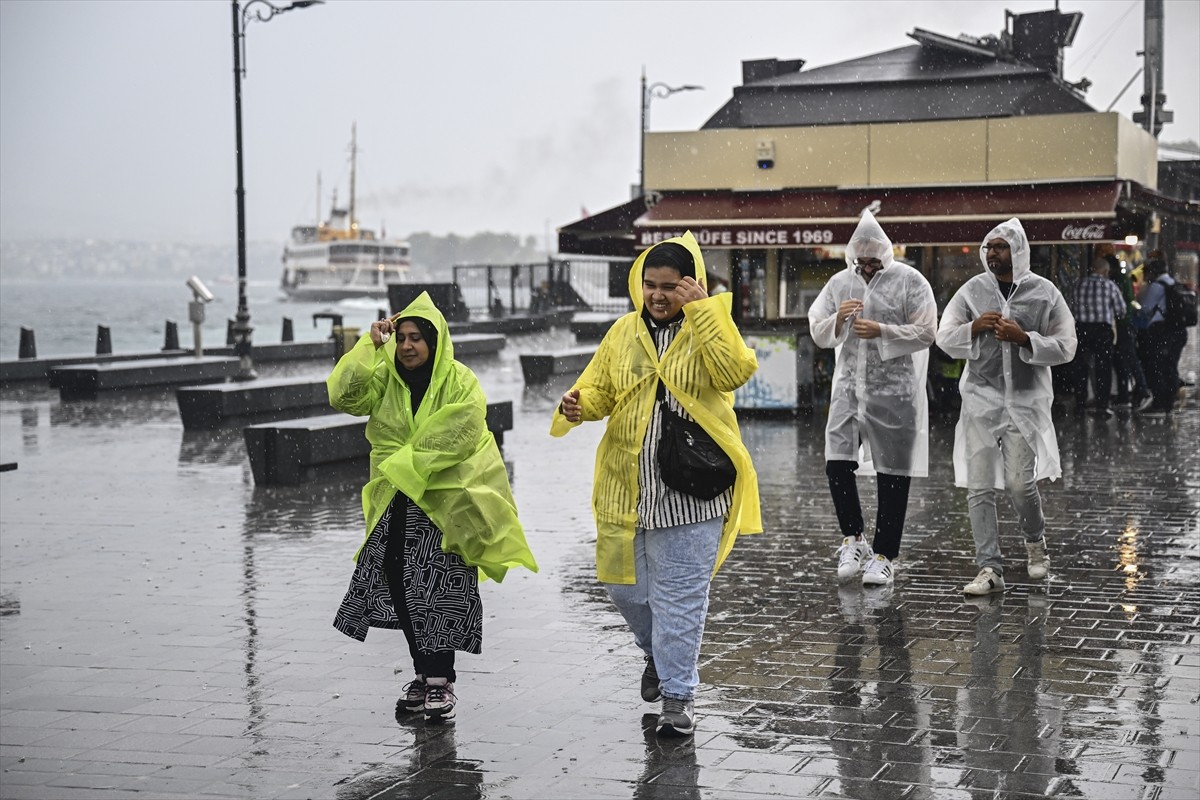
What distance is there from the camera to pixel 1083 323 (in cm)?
1744

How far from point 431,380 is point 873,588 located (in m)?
3.18

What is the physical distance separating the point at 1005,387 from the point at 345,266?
11609 centimetres

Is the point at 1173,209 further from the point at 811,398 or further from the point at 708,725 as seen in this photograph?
the point at 708,725

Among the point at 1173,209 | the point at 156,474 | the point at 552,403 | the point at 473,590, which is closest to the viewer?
the point at 473,590

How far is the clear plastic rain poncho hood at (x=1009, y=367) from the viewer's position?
8172mm

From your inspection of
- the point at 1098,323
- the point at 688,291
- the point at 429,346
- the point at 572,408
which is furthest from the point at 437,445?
the point at 1098,323

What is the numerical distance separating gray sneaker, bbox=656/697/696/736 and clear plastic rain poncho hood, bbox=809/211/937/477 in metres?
3.34

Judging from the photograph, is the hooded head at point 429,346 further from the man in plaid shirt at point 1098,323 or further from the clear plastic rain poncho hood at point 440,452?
the man in plaid shirt at point 1098,323

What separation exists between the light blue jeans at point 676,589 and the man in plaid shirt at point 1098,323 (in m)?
12.5

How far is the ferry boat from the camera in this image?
121m

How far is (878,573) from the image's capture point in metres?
8.22

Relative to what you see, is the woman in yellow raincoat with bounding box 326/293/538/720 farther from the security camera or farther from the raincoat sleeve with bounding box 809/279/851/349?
the security camera

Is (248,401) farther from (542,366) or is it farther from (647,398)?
(647,398)

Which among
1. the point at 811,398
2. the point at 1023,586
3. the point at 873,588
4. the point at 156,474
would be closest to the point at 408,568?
the point at 873,588
